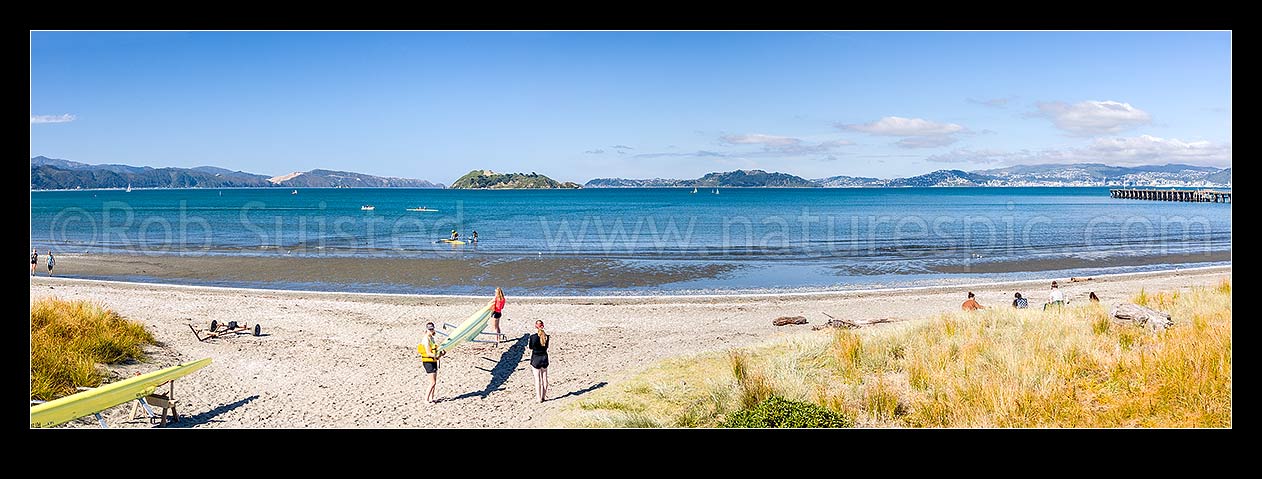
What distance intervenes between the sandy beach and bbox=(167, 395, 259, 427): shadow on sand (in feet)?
0.13

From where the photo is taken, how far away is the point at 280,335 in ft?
52.9

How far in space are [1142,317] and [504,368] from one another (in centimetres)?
1055

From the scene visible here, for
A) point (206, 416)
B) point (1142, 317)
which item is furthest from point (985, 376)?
point (206, 416)

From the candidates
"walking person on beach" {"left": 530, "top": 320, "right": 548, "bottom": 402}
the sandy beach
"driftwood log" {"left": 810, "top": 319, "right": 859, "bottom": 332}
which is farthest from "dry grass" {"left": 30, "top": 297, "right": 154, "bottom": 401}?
"driftwood log" {"left": 810, "top": 319, "right": 859, "bottom": 332}

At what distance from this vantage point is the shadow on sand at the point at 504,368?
38.9 ft

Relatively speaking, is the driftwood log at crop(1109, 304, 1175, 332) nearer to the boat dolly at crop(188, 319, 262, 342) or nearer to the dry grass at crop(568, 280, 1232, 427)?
the dry grass at crop(568, 280, 1232, 427)

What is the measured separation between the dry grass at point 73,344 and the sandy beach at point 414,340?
1.50ft

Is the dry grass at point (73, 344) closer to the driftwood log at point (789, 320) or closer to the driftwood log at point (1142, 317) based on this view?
the driftwood log at point (789, 320)

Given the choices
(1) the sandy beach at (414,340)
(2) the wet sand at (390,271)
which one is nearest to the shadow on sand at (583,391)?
(1) the sandy beach at (414,340)

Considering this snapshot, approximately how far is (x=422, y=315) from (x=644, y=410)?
11.0 meters

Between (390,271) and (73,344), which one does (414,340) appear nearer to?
(73,344)

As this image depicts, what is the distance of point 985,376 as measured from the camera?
28.3 ft
